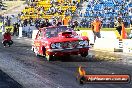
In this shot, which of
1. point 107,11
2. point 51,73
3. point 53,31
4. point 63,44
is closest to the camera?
point 51,73

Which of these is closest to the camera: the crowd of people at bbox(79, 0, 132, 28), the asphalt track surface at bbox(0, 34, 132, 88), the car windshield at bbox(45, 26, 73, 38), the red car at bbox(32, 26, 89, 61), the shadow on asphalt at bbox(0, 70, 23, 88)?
the shadow on asphalt at bbox(0, 70, 23, 88)

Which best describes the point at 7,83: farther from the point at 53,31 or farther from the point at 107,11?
the point at 107,11

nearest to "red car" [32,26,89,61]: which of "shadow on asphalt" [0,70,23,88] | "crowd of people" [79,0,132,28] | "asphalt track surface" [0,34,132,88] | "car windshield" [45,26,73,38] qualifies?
"car windshield" [45,26,73,38]

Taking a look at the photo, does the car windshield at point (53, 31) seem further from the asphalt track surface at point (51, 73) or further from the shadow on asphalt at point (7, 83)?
the shadow on asphalt at point (7, 83)

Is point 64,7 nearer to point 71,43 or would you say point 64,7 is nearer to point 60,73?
point 71,43

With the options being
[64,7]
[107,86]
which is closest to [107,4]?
[64,7]

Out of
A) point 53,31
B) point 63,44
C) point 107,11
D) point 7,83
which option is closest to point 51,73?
point 7,83

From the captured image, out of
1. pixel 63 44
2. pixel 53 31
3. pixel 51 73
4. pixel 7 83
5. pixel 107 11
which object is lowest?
pixel 51 73

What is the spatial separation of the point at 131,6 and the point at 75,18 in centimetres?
746

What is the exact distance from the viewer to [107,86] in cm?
977

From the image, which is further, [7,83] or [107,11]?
[107,11]

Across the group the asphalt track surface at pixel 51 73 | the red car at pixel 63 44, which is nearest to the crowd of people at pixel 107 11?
the red car at pixel 63 44

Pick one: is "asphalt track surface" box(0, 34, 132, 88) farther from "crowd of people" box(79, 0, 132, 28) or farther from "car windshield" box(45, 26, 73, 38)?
"crowd of people" box(79, 0, 132, 28)

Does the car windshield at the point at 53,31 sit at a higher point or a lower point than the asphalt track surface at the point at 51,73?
higher
